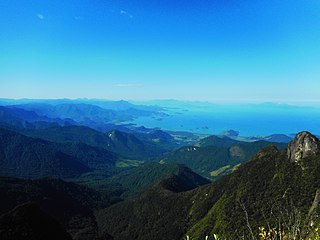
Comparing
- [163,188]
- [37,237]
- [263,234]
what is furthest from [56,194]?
[263,234]

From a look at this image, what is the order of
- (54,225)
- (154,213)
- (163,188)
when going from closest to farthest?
(54,225), (154,213), (163,188)

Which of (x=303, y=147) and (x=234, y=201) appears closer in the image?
(x=303, y=147)

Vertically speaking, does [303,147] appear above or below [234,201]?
above

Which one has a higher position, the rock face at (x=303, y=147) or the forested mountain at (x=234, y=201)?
the rock face at (x=303, y=147)

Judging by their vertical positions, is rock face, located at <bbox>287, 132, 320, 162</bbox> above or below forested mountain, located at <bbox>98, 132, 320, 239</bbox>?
above

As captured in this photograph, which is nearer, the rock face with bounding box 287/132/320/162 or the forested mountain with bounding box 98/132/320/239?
the forested mountain with bounding box 98/132/320/239

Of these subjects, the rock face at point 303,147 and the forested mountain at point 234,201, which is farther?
the rock face at point 303,147

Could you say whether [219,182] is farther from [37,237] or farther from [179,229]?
[37,237]

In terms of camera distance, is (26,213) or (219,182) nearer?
(26,213)
